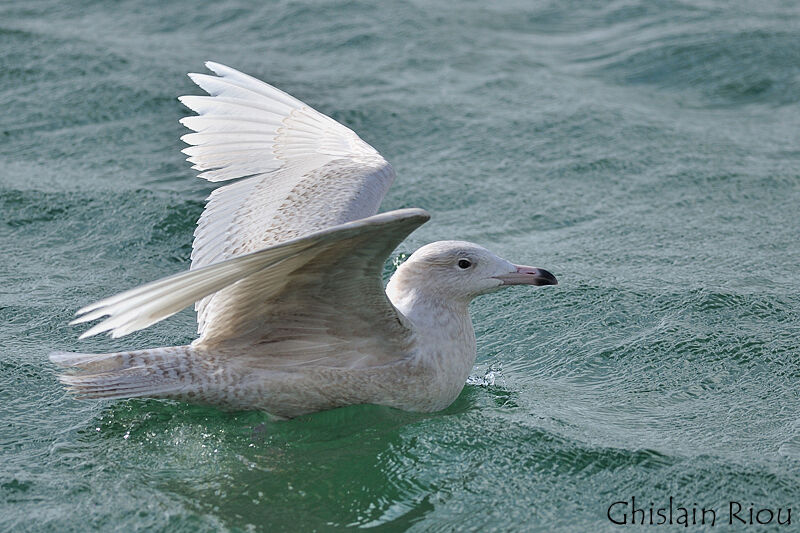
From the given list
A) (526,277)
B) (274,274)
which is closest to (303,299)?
(274,274)

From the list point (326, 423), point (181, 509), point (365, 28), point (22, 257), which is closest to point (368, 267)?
point (326, 423)

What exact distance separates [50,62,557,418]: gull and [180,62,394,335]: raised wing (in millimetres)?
10

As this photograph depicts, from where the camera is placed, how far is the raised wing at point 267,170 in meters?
4.85

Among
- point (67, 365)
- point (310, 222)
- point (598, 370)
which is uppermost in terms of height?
point (310, 222)

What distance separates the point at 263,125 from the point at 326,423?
1767mm

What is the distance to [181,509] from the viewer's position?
3.84 m

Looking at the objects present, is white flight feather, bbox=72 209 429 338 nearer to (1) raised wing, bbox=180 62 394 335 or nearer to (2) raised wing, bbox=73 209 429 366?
(2) raised wing, bbox=73 209 429 366

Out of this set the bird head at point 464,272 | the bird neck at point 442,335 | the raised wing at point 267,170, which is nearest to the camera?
the bird neck at point 442,335

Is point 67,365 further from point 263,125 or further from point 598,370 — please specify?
point 598,370

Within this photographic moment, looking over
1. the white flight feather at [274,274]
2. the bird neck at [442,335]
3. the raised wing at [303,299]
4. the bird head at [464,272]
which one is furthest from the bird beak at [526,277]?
the white flight feather at [274,274]

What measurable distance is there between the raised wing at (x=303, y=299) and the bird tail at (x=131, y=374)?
173 mm

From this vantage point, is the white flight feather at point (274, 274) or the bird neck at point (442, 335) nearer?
the white flight feather at point (274, 274)

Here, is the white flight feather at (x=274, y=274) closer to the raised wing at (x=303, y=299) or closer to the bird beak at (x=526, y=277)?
the raised wing at (x=303, y=299)

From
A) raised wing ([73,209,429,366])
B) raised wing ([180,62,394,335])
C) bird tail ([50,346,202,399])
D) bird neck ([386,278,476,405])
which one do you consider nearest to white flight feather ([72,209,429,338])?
raised wing ([73,209,429,366])
